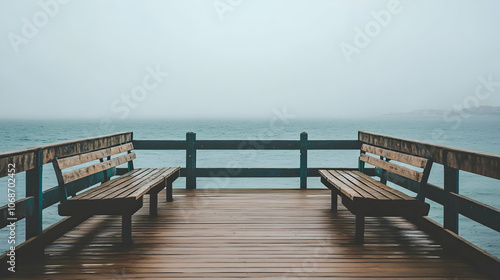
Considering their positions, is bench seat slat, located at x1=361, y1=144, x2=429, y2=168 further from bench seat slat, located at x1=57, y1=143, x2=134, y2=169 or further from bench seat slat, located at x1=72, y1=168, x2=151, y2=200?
bench seat slat, located at x1=57, y1=143, x2=134, y2=169

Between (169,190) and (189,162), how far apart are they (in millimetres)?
951

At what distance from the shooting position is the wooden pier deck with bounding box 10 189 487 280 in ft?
8.75

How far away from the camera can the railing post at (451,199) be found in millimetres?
3139

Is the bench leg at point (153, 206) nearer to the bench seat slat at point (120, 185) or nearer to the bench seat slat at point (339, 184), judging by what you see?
the bench seat slat at point (120, 185)

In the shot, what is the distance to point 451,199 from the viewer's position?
3158 mm

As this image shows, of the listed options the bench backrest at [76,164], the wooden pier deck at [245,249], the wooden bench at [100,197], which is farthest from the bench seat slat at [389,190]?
the bench backrest at [76,164]

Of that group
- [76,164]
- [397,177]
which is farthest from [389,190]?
[76,164]

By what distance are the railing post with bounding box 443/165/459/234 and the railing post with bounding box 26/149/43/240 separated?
11.6 ft

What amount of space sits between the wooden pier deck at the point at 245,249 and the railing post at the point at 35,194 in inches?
9.4

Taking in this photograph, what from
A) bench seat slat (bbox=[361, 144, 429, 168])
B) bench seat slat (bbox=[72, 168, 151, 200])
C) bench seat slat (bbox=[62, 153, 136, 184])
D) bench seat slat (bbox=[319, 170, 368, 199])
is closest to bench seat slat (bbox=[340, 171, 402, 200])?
bench seat slat (bbox=[319, 170, 368, 199])

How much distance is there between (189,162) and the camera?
239 inches

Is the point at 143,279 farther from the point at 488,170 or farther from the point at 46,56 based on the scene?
the point at 46,56

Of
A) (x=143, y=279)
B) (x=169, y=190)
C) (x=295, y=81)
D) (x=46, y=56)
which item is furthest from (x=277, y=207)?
(x=295, y=81)
